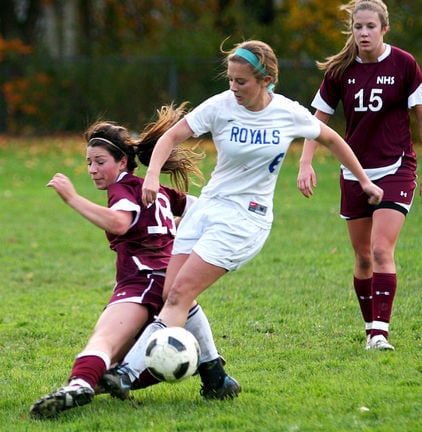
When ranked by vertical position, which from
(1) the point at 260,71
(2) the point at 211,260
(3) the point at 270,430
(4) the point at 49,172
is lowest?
(4) the point at 49,172

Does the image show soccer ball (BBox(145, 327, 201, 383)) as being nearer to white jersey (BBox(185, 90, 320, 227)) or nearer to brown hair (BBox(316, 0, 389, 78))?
white jersey (BBox(185, 90, 320, 227))

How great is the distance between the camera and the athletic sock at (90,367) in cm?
486

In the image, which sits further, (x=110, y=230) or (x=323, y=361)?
(x=323, y=361)

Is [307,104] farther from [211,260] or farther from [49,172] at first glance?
[211,260]

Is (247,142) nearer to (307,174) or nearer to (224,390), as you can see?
(307,174)

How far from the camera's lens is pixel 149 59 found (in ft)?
86.4

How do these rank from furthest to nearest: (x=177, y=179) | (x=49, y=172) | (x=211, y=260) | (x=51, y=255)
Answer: (x=49, y=172) → (x=51, y=255) → (x=177, y=179) → (x=211, y=260)

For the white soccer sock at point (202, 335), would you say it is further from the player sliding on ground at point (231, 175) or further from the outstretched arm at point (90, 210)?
the outstretched arm at point (90, 210)

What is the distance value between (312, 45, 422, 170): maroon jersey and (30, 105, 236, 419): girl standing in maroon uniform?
1.40m

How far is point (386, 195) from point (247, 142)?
5.41 ft

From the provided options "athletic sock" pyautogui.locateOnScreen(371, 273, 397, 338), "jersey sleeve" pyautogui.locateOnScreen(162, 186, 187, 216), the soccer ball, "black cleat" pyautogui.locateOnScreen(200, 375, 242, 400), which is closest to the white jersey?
"jersey sleeve" pyautogui.locateOnScreen(162, 186, 187, 216)

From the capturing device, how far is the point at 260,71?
5000 mm

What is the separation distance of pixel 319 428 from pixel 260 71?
1.86m

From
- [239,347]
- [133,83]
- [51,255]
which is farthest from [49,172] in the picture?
[239,347]
